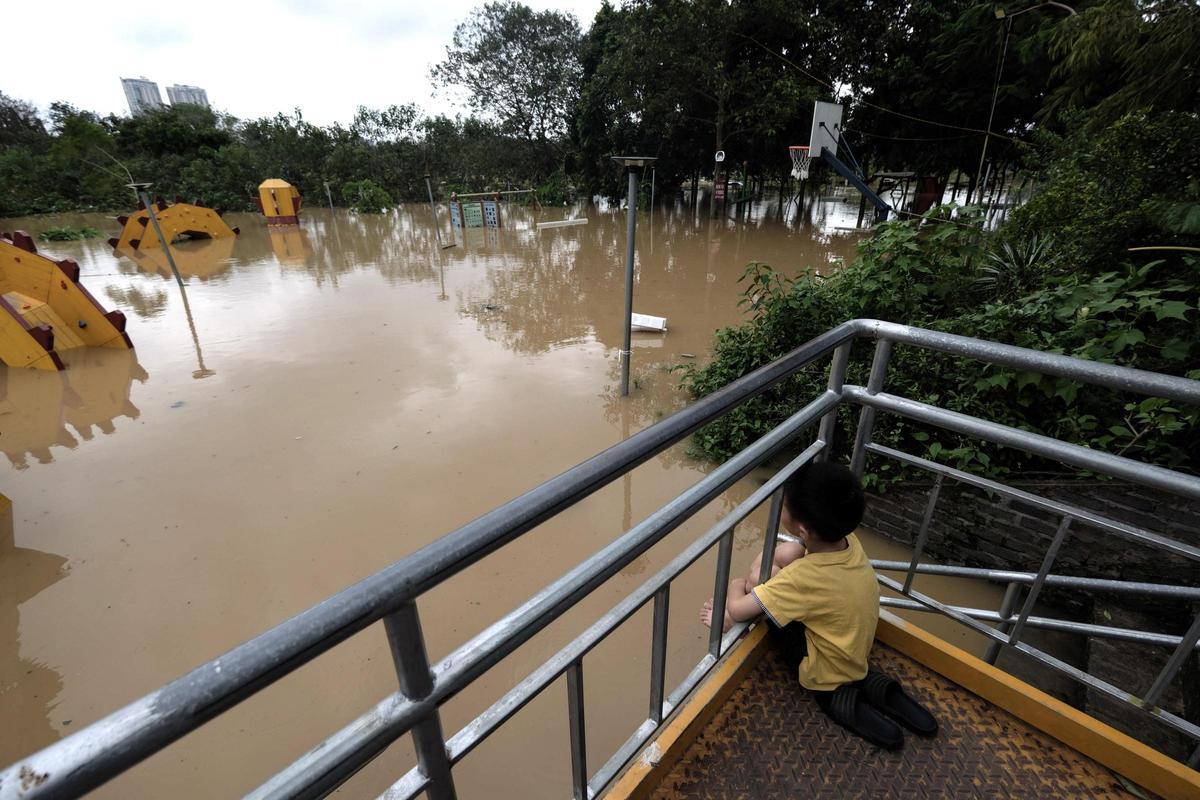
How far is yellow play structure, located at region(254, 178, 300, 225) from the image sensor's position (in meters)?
17.4

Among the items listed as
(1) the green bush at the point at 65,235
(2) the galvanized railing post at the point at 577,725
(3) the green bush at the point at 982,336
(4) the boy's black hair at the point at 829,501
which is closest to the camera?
(2) the galvanized railing post at the point at 577,725

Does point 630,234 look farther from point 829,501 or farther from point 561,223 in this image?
point 561,223

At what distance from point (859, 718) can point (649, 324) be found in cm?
616

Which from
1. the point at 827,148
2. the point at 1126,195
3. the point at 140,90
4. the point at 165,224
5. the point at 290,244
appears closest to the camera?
the point at 1126,195

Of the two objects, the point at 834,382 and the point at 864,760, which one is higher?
the point at 834,382

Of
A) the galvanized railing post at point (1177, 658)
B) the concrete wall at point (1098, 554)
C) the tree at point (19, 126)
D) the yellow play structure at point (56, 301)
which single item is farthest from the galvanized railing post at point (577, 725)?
the tree at point (19, 126)

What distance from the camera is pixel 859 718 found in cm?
147

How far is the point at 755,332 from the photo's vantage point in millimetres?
4863

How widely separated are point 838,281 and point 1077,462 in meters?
3.71

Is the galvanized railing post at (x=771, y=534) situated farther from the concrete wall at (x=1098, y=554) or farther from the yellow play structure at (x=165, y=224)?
the yellow play structure at (x=165, y=224)

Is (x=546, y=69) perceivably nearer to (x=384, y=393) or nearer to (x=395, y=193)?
(x=395, y=193)

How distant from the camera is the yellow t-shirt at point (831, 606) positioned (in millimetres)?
1464

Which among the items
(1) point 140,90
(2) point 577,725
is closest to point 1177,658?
(2) point 577,725

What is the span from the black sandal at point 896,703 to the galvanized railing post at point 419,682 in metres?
1.23
